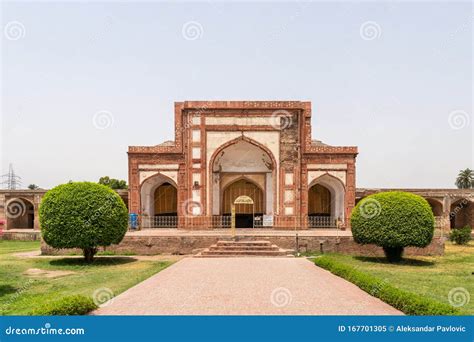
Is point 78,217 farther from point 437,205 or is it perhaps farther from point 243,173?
point 437,205

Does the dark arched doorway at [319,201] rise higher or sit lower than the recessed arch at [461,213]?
higher

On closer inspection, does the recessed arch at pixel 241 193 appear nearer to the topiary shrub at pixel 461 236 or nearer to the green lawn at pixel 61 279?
the green lawn at pixel 61 279

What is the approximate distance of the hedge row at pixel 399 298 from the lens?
7879mm

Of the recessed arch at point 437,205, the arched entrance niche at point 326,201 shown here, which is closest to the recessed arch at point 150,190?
the arched entrance niche at point 326,201

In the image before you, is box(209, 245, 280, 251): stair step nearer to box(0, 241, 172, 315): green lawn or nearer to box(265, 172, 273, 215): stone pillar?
box(0, 241, 172, 315): green lawn

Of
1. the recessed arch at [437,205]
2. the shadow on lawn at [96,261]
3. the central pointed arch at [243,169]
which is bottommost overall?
the shadow on lawn at [96,261]

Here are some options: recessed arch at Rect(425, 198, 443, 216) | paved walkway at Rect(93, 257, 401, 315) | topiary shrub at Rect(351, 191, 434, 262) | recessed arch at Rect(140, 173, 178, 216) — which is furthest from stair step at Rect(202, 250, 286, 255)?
recessed arch at Rect(425, 198, 443, 216)

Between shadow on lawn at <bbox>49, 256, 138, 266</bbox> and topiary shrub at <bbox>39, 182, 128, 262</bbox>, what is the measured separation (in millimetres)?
734

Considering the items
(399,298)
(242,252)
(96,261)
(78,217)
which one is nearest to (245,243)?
(242,252)

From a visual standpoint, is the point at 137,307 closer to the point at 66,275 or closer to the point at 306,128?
the point at 66,275

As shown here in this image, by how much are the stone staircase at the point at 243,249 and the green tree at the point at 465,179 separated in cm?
4208

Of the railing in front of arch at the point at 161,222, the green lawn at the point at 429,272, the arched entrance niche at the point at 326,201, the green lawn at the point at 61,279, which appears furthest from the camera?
the arched entrance niche at the point at 326,201

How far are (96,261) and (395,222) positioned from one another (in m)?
12.3

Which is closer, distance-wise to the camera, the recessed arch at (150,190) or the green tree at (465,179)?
the recessed arch at (150,190)
